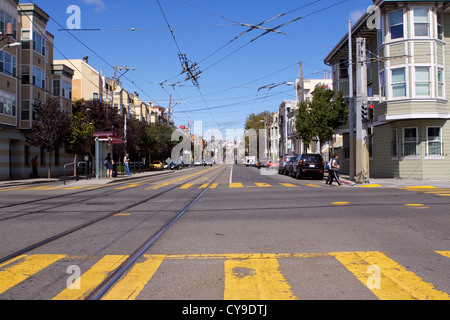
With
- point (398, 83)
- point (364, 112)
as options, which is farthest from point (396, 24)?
point (364, 112)

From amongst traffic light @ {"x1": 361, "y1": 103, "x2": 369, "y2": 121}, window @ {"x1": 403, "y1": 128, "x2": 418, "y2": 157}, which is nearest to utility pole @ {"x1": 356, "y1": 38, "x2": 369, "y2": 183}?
traffic light @ {"x1": 361, "y1": 103, "x2": 369, "y2": 121}

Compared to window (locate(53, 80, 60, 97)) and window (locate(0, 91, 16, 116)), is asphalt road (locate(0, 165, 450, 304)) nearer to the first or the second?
window (locate(0, 91, 16, 116))

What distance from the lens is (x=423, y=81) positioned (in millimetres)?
22812

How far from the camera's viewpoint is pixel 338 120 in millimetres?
30406

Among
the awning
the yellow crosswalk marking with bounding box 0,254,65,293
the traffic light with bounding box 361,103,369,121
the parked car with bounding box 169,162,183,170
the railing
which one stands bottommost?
the yellow crosswalk marking with bounding box 0,254,65,293

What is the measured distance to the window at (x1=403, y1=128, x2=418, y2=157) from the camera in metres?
23.6

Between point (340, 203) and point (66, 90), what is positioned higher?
point (66, 90)

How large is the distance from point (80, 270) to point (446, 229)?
7.12m

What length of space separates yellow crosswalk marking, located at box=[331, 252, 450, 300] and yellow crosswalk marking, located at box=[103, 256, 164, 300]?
267 centimetres

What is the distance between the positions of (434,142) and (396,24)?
25.3 ft

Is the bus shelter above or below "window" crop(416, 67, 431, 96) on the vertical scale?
below

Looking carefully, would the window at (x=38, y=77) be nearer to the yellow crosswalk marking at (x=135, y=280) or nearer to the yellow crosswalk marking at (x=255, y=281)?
the yellow crosswalk marking at (x=135, y=280)

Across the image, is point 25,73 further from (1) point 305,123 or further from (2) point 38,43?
(1) point 305,123

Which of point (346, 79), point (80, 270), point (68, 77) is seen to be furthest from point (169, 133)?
point (80, 270)
